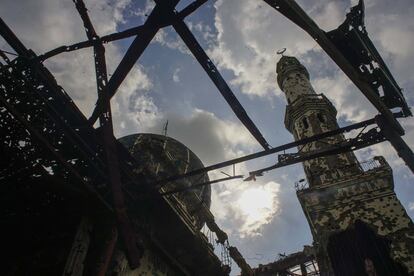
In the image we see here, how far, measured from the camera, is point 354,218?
14508mm

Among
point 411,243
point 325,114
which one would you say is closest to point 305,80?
point 325,114

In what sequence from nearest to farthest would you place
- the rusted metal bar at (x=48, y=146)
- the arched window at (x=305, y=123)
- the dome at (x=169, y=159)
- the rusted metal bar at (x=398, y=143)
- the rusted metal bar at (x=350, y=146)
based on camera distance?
the rusted metal bar at (x=48, y=146) → the rusted metal bar at (x=398, y=143) → the rusted metal bar at (x=350, y=146) → the dome at (x=169, y=159) → the arched window at (x=305, y=123)

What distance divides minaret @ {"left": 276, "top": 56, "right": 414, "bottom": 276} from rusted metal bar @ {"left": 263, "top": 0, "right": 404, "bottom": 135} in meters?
8.13

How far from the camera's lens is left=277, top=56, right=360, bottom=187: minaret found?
55.3 feet

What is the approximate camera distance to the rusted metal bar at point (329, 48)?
5.77 m

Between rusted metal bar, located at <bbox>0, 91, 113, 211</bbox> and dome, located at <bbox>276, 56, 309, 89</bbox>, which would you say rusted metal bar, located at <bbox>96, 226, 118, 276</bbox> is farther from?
dome, located at <bbox>276, 56, 309, 89</bbox>

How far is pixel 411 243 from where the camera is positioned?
12852 millimetres

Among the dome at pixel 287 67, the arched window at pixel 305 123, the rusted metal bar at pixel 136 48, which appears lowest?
the rusted metal bar at pixel 136 48

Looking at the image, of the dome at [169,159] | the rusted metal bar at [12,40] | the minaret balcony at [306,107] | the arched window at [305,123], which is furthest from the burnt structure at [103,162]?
the minaret balcony at [306,107]

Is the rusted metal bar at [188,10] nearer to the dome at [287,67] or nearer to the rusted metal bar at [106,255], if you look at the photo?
the rusted metal bar at [106,255]

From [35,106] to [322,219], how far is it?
13919mm

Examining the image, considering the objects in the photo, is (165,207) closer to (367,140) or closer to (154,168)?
(154,168)

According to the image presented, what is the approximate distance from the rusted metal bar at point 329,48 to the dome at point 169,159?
307 inches

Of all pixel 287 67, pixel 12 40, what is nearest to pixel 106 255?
pixel 12 40
